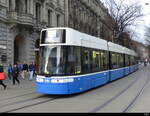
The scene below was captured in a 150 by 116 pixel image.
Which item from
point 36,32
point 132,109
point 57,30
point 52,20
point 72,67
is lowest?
point 132,109

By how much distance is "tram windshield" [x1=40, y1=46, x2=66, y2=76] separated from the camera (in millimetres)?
11602

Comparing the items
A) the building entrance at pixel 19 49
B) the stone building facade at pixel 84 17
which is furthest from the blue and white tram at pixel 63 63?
the stone building facade at pixel 84 17

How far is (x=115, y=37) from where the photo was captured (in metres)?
45.3

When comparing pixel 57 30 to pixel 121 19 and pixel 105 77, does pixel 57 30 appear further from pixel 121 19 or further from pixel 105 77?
pixel 121 19

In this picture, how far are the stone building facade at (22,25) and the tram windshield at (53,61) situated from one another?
12938 mm

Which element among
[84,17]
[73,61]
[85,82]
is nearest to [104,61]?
[85,82]

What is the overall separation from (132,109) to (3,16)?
19163mm

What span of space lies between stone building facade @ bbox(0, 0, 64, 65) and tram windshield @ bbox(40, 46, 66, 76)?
12938mm

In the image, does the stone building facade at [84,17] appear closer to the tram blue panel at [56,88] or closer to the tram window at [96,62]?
the tram window at [96,62]

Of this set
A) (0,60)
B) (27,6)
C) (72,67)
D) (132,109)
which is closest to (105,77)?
(72,67)

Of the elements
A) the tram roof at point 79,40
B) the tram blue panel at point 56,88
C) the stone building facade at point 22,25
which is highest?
the stone building facade at point 22,25

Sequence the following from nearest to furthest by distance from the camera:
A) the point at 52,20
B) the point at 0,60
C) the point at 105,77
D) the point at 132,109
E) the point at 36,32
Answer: the point at 132,109 → the point at 105,77 → the point at 0,60 → the point at 36,32 → the point at 52,20

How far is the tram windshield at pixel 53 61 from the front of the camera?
11602mm

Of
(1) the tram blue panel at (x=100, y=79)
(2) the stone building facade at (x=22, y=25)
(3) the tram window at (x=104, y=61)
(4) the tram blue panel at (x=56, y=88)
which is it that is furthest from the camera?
(2) the stone building facade at (x=22, y=25)
